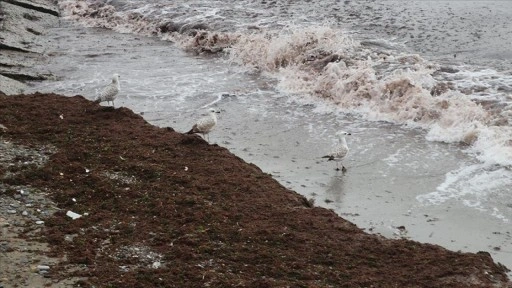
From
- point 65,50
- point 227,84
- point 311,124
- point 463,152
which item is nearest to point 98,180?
point 311,124

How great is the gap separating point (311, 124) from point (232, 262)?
6626 mm

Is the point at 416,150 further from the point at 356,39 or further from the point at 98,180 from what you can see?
the point at 356,39

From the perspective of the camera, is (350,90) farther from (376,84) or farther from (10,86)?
(10,86)

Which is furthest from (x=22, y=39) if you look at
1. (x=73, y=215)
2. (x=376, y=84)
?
(x=73, y=215)

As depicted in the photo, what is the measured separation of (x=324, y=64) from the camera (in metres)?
16.8

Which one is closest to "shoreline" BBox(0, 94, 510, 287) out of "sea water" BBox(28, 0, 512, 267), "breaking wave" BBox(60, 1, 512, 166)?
"sea water" BBox(28, 0, 512, 267)

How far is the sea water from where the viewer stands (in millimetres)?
8961

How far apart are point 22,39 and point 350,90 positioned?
38.5ft

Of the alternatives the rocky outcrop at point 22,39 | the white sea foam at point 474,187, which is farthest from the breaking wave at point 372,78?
the rocky outcrop at point 22,39

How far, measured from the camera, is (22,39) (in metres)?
19.7

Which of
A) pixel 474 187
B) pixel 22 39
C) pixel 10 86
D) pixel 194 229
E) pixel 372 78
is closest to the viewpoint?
pixel 194 229

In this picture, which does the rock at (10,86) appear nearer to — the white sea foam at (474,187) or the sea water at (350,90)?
the sea water at (350,90)

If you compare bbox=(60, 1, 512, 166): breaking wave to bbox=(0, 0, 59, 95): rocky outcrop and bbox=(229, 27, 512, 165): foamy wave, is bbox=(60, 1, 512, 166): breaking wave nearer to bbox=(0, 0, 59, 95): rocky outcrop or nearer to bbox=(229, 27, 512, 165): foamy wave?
bbox=(229, 27, 512, 165): foamy wave

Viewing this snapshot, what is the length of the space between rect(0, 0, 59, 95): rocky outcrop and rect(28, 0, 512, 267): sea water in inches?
25.7
